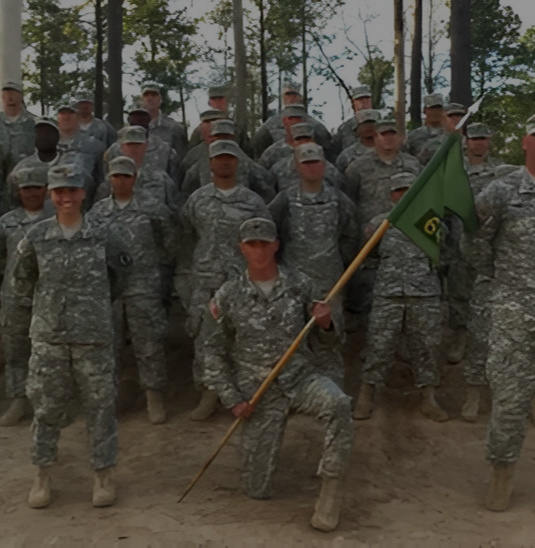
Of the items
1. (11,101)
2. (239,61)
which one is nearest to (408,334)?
(11,101)

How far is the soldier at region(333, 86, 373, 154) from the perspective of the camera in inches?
387

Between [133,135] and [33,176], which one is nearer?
[33,176]

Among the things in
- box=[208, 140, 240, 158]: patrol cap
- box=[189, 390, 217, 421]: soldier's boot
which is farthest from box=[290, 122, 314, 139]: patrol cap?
box=[189, 390, 217, 421]: soldier's boot

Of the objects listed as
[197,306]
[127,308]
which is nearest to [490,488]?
[197,306]

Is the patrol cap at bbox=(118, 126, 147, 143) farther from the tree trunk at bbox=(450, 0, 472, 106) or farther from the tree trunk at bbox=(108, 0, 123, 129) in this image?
the tree trunk at bbox=(450, 0, 472, 106)

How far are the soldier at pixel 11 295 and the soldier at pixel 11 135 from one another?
65.7 inches

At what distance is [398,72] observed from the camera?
61.2 feet

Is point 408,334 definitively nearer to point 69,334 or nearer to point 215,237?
point 215,237

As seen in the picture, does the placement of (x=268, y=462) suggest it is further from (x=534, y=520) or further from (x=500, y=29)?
(x=500, y=29)

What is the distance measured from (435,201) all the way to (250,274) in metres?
1.36

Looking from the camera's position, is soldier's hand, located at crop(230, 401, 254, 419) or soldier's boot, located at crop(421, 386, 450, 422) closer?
soldier's hand, located at crop(230, 401, 254, 419)

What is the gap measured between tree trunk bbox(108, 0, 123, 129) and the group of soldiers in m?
4.56

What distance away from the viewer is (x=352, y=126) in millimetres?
9883

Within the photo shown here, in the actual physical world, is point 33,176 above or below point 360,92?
below
